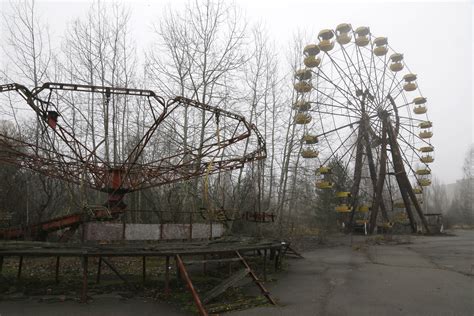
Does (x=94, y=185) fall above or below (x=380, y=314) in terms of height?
above

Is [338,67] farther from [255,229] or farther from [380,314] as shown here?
A: [380,314]

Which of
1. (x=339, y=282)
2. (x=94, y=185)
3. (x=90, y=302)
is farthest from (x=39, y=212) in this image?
(x=339, y=282)

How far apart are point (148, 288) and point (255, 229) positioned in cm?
1156

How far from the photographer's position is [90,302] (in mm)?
7305

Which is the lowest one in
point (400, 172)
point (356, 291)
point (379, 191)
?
point (356, 291)

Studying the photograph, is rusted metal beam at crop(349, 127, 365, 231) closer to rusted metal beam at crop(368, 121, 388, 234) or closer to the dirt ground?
rusted metal beam at crop(368, 121, 388, 234)

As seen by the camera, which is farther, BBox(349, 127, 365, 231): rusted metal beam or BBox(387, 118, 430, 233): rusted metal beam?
BBox(387, 118, 430, 233): rusted metal beam

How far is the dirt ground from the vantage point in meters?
6.83

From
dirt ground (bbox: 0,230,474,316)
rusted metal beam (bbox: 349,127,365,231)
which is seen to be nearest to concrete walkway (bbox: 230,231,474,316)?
dirt ground (bbox: 0,230,474,316)

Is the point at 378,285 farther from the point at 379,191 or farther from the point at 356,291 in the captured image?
the point at 379,191

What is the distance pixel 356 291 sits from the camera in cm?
824

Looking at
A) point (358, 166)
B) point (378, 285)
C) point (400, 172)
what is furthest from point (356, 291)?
point (400, 172)

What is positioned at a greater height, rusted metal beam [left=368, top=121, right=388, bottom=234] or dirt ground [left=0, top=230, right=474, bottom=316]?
rusted metal beam [left=368, top=121, right=388, bottom=234]

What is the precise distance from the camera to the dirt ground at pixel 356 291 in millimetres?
6828
